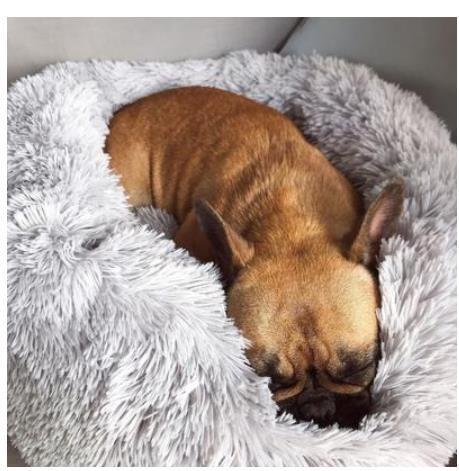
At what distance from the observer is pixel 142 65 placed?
5.40 ft

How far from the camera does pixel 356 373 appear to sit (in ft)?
3.33

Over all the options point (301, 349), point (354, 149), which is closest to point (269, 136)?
point (354, 149)

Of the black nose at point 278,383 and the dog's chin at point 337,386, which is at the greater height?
the black nose at point 278,383

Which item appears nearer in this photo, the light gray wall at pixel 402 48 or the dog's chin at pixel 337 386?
the dog's chin at pixel 337 386

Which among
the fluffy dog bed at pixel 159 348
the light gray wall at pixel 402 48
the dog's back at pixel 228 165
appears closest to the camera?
the fluffy dog bed at pixel 159 348

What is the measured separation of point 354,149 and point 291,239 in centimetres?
46

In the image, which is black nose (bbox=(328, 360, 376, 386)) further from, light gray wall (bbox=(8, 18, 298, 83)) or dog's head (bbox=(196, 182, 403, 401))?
light gray wall (bbox=(8, 18, 298, 83))

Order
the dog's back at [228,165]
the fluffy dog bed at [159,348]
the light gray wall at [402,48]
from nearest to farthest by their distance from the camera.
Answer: the fluffy dog bed at [159,348]
the dog's back at [228,165]
the light gray wall at [402,48]

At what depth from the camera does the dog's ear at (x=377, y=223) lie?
3.33 feet

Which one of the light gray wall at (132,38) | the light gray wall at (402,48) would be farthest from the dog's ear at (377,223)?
the light gray wall at (132,38)

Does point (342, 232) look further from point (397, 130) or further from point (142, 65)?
point (142, 65)

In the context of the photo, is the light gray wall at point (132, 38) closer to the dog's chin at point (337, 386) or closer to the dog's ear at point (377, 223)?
the dog's ear at point (377, 223)

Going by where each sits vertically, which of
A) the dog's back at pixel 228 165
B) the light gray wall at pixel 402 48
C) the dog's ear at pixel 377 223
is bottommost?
the dog's ear at pixel 377 223

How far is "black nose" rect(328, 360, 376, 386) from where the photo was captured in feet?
3.26
